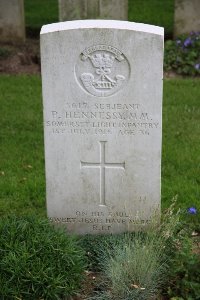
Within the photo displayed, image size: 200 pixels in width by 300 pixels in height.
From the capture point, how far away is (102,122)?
187 inches

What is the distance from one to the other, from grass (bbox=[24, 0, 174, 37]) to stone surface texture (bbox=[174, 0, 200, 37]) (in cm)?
63

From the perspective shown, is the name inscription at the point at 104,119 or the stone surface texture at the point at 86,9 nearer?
the name inscription at the point at 104,119

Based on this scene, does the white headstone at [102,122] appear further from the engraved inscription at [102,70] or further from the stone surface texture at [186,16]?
the stone surface texture at [186,16]

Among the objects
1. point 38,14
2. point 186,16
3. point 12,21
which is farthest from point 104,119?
point 38,14

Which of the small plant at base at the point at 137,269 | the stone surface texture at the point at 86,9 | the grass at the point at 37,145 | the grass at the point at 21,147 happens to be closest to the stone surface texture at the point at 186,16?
the stone surface texture at the point at 86,9

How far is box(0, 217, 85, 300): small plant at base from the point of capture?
4.07 metres

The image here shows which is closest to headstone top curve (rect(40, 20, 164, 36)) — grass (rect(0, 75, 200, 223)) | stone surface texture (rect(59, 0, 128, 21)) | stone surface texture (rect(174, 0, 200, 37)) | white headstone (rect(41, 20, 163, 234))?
white headstone (rect(41, 20, 163, 234))

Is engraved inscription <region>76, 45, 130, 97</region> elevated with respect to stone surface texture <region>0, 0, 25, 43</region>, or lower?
lower

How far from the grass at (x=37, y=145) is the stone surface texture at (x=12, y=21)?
54.3 inches

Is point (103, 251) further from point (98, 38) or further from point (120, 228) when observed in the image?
point (98, 38)

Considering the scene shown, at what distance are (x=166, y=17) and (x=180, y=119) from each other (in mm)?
5380

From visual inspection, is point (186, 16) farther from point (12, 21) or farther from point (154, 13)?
point (154, 13)

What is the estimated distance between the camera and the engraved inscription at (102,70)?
4.59 metres

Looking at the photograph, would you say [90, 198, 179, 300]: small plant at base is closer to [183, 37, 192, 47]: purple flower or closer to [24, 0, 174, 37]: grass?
[183, 37, 192, 47]: purple flower
